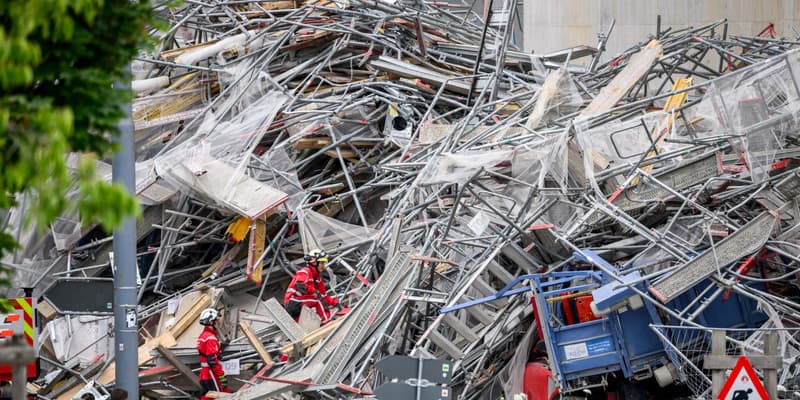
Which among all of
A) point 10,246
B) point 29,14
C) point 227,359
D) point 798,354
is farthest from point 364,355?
point 29,14

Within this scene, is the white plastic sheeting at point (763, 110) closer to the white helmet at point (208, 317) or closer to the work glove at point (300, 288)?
the work glove at point (300, 288)

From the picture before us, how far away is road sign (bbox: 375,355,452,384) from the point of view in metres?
A: 9.99

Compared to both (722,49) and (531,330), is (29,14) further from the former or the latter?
(722,49)

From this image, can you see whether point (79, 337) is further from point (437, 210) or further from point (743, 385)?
point (743, 385)

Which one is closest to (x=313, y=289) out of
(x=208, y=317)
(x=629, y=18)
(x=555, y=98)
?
(x=208, y=317)

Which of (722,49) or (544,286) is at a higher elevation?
(722,49)

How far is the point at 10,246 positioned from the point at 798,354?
820cm

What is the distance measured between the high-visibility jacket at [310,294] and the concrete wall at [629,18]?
12809mm

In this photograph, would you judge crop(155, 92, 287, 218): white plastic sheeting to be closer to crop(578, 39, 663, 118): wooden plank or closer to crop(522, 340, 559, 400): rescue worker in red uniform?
crop(578, 39, 663, 118): wooden plank

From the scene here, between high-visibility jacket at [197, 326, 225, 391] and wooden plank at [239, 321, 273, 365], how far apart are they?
1.95 ft

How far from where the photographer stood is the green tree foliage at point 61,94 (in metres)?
4.54

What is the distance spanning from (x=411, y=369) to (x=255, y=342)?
20.4ft

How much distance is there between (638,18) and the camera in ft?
91.7

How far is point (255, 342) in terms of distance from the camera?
15.9m
